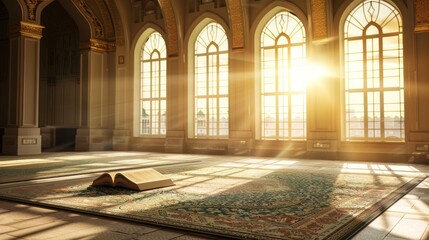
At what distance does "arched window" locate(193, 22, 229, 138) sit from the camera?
13.7 m

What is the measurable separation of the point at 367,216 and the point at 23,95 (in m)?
12.2

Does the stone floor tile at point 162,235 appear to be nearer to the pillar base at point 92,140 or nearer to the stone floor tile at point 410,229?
the stone floor tile at point 410,229

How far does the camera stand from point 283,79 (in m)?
12.6

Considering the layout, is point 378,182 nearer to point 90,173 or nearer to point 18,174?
point 90,173

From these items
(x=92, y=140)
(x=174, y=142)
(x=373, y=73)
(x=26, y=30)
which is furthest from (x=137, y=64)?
(x=373, y=73)

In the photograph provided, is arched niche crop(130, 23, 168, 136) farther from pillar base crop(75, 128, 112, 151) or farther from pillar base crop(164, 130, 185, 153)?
pillar base crop(164, 130, 185, 153)

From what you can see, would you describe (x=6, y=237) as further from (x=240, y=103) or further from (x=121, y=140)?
(x=121, y=140)

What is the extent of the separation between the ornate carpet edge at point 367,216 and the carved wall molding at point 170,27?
10192mm

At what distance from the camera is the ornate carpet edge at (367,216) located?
328cm

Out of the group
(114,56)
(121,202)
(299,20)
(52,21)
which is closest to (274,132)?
(299,20)

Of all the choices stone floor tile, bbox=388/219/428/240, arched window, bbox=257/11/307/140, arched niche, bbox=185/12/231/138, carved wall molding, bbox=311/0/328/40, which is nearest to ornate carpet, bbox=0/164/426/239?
stone floor tile, bbox=388/219/428/240

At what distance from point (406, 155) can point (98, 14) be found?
40.6 feet

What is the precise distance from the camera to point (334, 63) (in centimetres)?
1151

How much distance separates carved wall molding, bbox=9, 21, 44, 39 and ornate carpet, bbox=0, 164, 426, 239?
8.41 m
